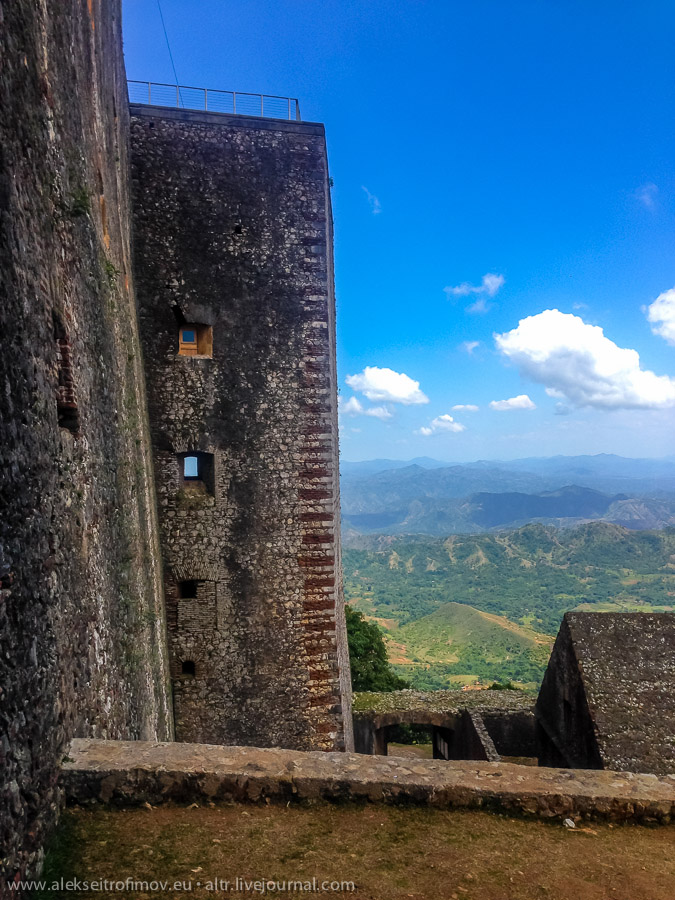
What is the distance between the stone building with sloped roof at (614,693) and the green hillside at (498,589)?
Result: 46.4m

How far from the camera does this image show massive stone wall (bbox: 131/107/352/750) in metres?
8.59

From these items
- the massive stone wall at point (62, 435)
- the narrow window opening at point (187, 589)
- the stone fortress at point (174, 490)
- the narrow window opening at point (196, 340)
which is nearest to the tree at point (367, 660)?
the stone fortress at point (174, 490)

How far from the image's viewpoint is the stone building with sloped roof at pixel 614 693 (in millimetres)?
6633

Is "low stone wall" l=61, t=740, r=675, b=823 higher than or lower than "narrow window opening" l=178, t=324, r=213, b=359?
lower

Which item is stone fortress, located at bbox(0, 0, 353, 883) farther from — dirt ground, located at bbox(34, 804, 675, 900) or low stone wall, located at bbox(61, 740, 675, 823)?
dirt ground, located at bbox(34, 804, 675, 900)

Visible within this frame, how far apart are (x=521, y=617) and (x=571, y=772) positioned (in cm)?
10246

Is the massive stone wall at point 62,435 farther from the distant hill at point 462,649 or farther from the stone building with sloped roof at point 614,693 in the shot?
the distant hill at point 462,649

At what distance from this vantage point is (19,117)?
3.66 meters

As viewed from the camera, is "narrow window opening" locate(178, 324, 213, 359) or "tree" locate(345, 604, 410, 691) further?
"tree" locate(345, 604, 410, 691)

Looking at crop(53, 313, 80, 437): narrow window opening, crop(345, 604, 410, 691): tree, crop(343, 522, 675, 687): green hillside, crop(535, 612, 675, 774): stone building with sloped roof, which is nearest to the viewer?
crop(53, 313, 80, 437): narrow window opening

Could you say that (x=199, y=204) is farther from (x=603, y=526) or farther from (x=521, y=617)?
(x=603, y=526)

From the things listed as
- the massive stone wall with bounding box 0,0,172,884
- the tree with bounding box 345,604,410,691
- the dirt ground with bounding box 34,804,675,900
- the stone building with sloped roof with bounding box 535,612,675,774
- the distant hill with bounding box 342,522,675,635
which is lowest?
the distant hill with bounding box 342,522,675,635

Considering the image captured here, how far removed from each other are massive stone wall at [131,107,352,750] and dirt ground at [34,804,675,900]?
5010 millimetres

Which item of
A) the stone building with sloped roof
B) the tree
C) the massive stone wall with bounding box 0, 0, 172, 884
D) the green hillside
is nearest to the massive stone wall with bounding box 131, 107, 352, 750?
the massive stone wall with bounding box 0, 0, 172, 884
